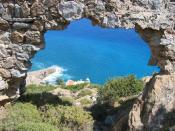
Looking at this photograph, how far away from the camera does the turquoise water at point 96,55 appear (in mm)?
40062

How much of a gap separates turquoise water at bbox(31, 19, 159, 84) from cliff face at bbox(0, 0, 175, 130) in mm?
24171

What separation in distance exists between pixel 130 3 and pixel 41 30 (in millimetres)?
2465

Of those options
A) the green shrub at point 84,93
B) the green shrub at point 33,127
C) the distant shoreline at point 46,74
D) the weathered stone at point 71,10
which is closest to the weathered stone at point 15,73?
the green shrub at point 33,127

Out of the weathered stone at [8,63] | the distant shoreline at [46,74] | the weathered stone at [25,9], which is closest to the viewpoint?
the weathered stone at [25,9]

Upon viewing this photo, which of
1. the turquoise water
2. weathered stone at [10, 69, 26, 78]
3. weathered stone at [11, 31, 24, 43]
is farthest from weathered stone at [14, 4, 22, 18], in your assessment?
the turquoise water

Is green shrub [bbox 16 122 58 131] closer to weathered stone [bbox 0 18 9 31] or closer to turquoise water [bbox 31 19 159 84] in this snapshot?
weathered stone [bbox 0 18 9 31]

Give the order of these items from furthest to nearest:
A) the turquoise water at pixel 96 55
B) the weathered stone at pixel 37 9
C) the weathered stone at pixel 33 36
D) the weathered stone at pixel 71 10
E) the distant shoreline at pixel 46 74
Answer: the turquoise water at pixel 96 55, the distant shoreline at pixel 46 74, the weathered stone at pixel 33 36, the weathered stone at pixel 37 9, the weathered stone at pixel 71 10

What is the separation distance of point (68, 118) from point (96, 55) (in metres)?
32.5

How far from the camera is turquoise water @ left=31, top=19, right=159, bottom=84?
40.1 metres

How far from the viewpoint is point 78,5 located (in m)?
11.4

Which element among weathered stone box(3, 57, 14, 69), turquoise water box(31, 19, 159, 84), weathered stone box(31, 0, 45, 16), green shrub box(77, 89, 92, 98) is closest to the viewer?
weathered stone box(31, 0, 45, 16)

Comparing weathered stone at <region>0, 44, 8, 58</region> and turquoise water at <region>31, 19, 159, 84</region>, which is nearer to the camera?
weathered stone at <region>0, 44, 8, 58</region>

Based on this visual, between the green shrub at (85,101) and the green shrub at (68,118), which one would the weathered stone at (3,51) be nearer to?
the green shrub at (68,118)

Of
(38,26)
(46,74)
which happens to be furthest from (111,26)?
(46,74)
